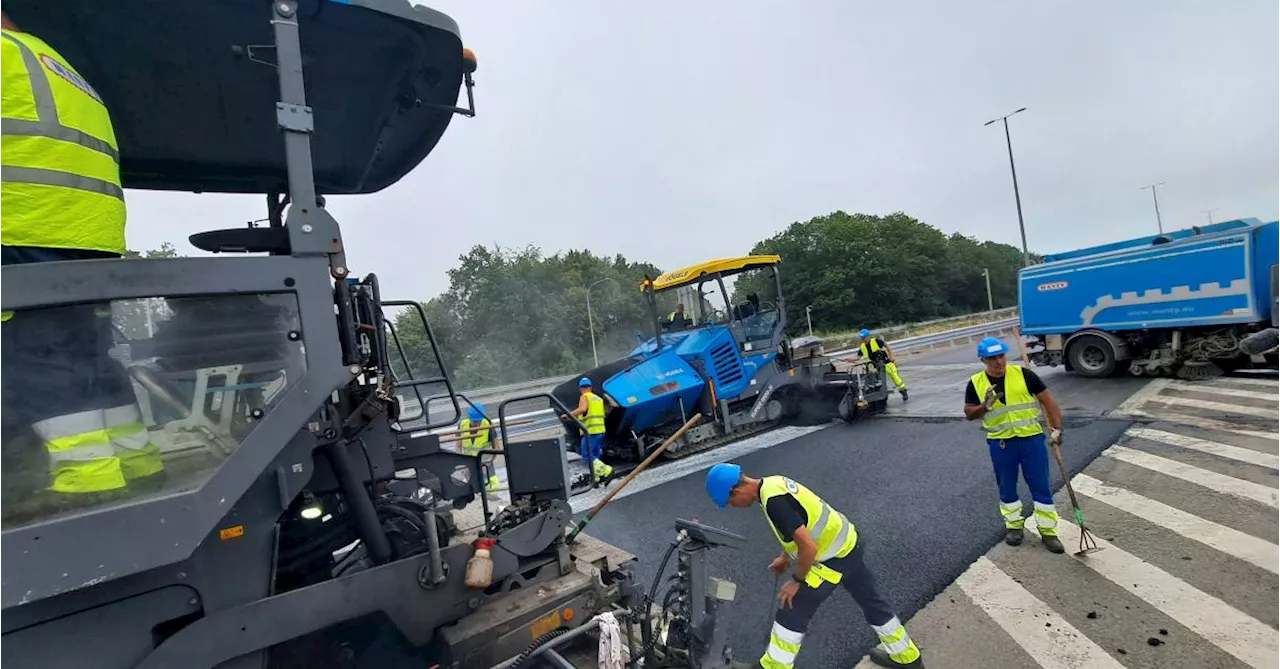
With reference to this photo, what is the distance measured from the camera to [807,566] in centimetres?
302

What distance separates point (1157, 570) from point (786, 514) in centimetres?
279

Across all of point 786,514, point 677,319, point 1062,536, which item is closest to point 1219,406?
point 1062,536

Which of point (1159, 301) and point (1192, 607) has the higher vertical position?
point (1159, 301)

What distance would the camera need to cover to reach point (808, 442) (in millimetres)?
8547

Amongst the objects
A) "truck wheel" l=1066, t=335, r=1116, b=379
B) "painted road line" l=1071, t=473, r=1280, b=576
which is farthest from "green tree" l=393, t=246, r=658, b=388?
"painted road line" l=1071, t=473, r=1280, b=576

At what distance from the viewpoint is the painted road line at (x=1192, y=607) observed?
3.00 m

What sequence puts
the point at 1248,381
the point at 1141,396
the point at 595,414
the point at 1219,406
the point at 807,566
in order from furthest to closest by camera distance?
1. the point at 1248,381
2. the point at 1141,396
3. the point at 1219,406
4. the point at 595,414
5. the point at 807,566

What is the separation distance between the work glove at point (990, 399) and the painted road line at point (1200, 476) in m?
2.27

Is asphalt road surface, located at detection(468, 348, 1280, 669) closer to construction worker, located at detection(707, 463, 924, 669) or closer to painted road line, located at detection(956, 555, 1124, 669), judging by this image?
painted road line, located at detection(956, 555, 1124, 669)

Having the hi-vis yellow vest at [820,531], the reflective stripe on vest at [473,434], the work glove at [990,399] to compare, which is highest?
the reflective stripe on vest at [473,434]

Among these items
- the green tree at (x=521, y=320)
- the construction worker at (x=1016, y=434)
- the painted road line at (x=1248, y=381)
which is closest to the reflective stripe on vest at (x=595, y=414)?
the construction worker at (x=1016, y=434)

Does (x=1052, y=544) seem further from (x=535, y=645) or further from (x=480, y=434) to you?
(x=480, y=434)

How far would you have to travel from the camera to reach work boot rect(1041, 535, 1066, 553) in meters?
4.23

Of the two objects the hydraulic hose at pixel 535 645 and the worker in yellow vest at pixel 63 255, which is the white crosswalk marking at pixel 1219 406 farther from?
the worker in yellow vest at pixel 63 255
